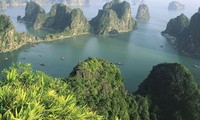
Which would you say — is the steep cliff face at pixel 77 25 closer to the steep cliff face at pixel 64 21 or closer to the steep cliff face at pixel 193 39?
the steep cliff face at pixel 64 21

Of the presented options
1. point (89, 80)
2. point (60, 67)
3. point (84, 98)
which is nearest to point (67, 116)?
point (84, 98)

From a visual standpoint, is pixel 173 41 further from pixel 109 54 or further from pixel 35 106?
pixel 35 106

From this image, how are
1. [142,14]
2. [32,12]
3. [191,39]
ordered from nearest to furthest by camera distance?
[191,39] → [32,12] → [142,14]

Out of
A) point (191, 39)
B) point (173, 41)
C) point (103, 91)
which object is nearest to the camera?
point (103, 91)

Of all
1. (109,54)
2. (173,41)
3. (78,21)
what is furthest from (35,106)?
(78,21)

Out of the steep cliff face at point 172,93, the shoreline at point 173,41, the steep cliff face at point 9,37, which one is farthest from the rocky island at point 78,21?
the steep cliff face at point 172,93

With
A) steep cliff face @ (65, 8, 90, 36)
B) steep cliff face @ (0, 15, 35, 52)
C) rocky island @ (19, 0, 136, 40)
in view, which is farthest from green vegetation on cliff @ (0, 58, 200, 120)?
steep cliff face @ (65, 8, 90, 36)

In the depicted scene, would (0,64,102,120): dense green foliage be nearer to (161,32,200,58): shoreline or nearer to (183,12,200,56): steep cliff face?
(161,32,200,58): shoreline

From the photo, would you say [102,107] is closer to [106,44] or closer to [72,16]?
[106,44]
